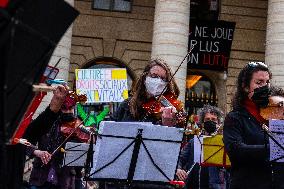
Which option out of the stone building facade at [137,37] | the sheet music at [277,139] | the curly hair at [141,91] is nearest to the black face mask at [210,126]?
the curly hair at [141,91]

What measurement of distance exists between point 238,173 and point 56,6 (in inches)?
104

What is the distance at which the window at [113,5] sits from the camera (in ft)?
77.0

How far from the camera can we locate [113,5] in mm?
23562

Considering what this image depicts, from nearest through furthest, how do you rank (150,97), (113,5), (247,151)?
(247,151)
(150,97)
(113,5)

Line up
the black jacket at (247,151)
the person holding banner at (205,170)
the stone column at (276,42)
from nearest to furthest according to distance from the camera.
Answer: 1. the black jacket at (247,151)
2. the person holding banner at (205,170)
3. the stone column at (276,42)

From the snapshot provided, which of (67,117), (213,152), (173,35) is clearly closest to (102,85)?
(173,35)

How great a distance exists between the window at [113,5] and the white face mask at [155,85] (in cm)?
1783

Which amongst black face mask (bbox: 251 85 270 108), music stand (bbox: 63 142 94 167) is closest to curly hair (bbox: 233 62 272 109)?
black face mask (bbox: 251 85 270 108)

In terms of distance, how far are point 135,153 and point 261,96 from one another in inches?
53.0

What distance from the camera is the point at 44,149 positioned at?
805cm

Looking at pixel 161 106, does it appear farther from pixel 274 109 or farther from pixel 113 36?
pixel 113 36

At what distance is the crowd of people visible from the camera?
4.43m

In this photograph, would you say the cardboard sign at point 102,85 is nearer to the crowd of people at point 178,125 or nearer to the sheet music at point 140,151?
the crowd of people at point 178,125

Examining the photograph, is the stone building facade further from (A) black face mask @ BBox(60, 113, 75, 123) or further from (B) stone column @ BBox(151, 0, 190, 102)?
(A) black face mask @ BBox(60, 113, 75, 123)
